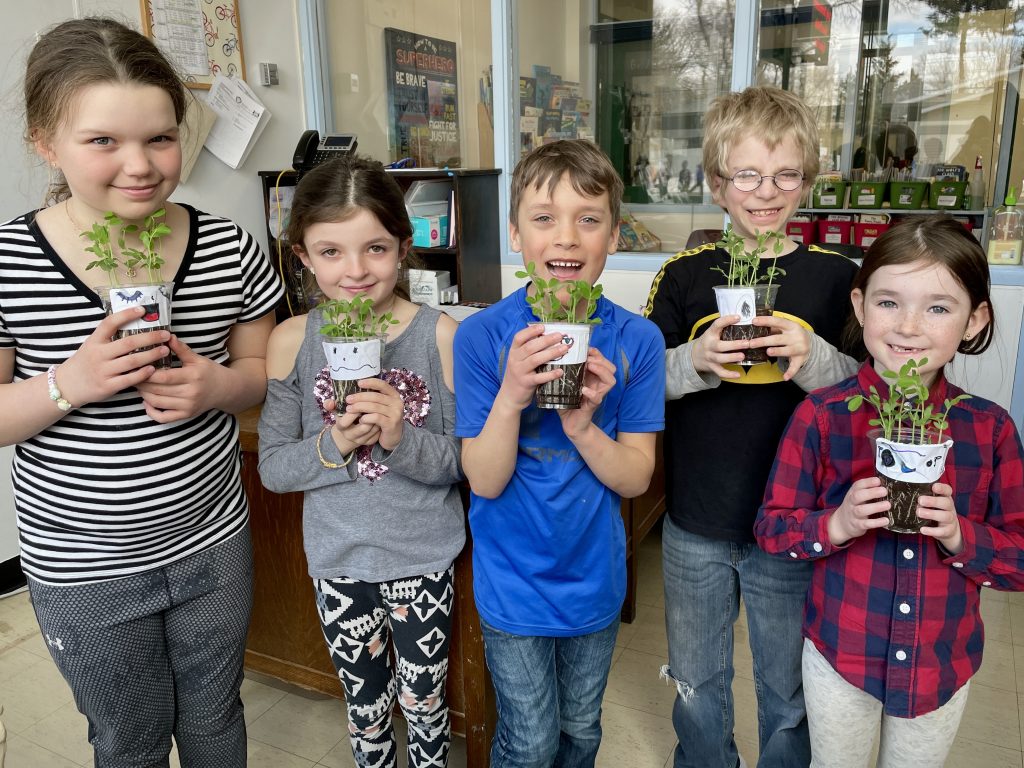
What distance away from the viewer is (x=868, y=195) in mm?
5082

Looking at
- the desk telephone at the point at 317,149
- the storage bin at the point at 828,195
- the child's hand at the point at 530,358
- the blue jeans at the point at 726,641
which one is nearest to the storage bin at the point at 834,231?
the storage bin at the point at 828,195

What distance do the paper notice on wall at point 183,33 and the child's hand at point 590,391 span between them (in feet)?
9.46

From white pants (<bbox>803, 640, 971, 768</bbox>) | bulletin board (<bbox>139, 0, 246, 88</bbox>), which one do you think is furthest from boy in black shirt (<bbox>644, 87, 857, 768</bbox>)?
bulletin board (<bbox>139, 0, 246, 88</bbox>)

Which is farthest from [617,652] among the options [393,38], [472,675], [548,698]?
[393,38]

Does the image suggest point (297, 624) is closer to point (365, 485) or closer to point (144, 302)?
point (365, 485)

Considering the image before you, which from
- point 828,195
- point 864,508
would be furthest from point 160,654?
point 828,195

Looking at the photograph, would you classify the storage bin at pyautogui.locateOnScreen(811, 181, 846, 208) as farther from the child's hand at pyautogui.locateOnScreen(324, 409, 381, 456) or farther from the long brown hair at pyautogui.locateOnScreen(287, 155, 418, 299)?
the child's hand at pyautogui.locateOnScreen(324, 409, 381, 456)

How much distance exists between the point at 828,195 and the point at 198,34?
396 centimetres

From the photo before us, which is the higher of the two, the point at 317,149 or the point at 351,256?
the point at 317,149

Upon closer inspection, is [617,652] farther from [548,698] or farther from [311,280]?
[311,280]

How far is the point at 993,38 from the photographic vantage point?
5508 mm

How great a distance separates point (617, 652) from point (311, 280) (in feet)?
4.96

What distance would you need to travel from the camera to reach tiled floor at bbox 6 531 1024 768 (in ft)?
6.39

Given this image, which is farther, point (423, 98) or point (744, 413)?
point (423, 98)
